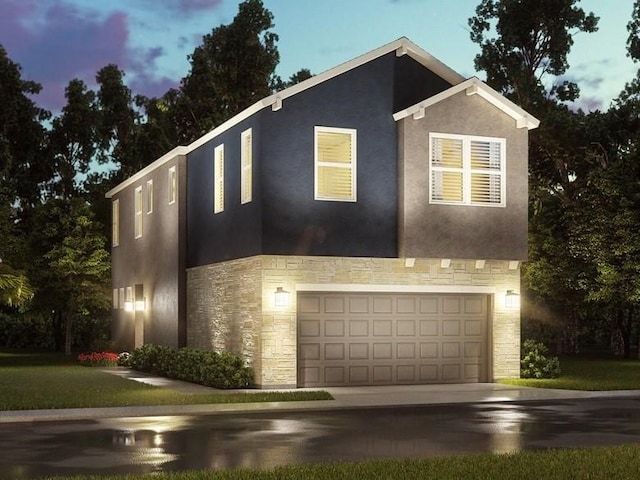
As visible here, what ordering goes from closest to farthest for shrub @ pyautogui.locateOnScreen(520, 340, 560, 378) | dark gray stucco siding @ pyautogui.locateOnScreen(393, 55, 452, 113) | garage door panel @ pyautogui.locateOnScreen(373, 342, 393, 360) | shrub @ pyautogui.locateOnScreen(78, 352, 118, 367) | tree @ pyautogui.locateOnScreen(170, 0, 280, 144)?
1. garage door panel @ pyautogui.locateOnScreen(373, 342, 393, 360)
2. dark gray stucco siding @ pyautogui.locateOnScreen(393, 55, 452, 113)
3. shrub @ pyautogui.locateOnScreen(520, 340, 560, 378)
4. shrub @ pyautogui.locateOnScreen(78, 352, 118, 367)
5. tree @ pyautogui.locateOnScreen(170, 0, 280, 144)

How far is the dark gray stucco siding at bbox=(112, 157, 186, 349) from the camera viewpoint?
32344 millimetres

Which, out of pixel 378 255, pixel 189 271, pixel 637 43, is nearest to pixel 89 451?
pixel 378 255

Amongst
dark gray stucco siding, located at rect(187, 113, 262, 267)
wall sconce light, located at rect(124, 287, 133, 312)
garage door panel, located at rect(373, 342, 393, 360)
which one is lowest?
garage door panel, located at rect(373, 342, 393, 360)

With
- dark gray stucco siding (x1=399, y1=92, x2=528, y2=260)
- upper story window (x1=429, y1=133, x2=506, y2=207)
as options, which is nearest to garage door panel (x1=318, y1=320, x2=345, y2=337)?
dark gray stucco siding (x1=399, y1=92, x2=528, y2=260)

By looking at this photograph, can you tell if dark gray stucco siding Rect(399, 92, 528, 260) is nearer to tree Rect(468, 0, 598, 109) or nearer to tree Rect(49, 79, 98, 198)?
tree Rect(468, 0, 598, 109)

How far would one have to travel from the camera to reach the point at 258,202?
83.6ft

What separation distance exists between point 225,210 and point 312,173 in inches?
149

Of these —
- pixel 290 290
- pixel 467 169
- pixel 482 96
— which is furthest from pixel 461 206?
pixel 290 290

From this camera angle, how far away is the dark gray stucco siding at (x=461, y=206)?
26.4 meters

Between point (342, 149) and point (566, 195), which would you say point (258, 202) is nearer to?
point (342, 149)

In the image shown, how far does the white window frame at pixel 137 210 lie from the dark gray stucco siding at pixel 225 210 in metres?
6.37

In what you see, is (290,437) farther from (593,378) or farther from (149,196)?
(149,196)

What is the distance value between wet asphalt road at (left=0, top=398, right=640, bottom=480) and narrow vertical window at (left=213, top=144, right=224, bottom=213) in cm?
1049

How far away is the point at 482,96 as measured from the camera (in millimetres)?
27125
